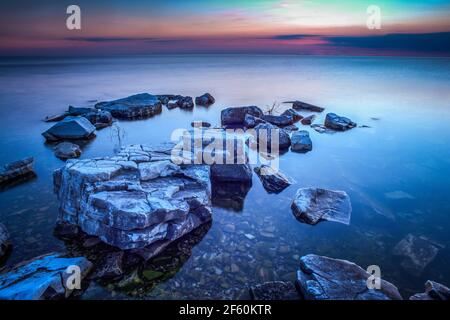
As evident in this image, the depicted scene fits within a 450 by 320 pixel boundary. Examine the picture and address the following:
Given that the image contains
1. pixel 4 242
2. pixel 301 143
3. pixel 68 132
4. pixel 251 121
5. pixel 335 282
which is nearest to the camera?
pixel 335 282

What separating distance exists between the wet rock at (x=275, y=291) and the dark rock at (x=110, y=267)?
1.88 meters

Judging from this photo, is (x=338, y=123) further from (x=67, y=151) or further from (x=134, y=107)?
(x=67, y=151)

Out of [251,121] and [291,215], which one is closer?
[291,215]

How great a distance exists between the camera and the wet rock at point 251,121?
11.6 meters

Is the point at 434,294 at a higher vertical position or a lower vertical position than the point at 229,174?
lower

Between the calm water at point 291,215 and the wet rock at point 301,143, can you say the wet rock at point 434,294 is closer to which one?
the calm water at point 291,215

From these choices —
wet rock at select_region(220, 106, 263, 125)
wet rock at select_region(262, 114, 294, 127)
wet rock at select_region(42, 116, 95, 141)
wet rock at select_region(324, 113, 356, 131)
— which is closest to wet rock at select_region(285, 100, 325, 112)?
wet rock at select_region(324, 113, 356, 131)

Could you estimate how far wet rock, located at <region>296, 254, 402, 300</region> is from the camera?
351 cm

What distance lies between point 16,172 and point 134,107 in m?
7.42

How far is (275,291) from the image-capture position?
3771 millimetres

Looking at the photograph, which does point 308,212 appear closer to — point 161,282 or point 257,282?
point 257,282

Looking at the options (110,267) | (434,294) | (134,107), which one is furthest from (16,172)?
(434,294)

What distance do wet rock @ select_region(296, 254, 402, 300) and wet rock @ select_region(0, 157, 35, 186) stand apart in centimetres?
661
